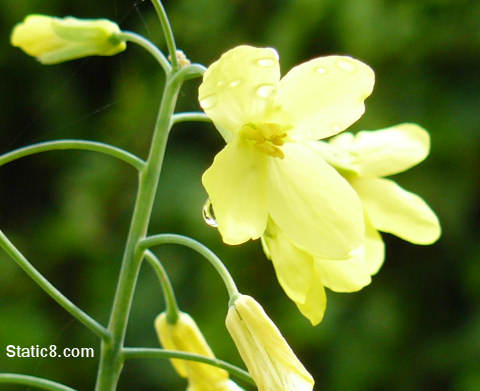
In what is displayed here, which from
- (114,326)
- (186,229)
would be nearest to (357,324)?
(186,229)

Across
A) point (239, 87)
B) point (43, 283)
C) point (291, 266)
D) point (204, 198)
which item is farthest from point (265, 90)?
point (204, 198)

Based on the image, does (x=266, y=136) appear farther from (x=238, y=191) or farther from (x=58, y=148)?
(x=58, y=148)

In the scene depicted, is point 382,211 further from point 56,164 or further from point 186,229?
point 56,164

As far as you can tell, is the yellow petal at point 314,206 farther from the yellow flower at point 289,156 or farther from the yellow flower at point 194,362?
the yellow flower at point 194,362

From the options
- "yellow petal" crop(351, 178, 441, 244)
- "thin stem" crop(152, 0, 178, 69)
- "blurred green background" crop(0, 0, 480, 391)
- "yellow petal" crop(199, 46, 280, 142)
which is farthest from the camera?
"blurred green background" crop(0, 0, 480, 391)

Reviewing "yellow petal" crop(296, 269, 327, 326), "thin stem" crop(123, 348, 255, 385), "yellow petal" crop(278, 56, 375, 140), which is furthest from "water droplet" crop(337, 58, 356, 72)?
"thin stem" crop(123, 348, 255, 385)

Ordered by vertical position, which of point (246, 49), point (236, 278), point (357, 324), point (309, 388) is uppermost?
point (246, 49)

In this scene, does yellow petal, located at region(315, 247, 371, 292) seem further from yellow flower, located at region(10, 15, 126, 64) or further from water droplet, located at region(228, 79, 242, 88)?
yellow flower, located at region(10, 15, 126, 64)
